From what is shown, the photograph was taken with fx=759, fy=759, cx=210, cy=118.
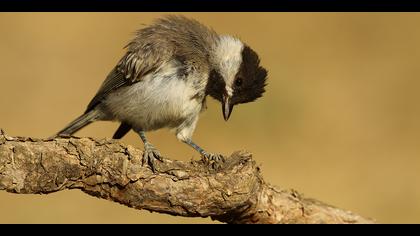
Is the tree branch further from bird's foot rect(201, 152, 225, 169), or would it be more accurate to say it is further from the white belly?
the white belly

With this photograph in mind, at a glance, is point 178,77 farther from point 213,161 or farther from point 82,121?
point 213,161

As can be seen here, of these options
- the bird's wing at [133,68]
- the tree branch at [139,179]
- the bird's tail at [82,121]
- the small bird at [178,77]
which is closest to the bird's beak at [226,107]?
the small bird at [178,77]

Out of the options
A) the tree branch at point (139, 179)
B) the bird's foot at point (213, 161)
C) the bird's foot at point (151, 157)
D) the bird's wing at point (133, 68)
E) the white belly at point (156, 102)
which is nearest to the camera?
the tree branch at point (139, 179)

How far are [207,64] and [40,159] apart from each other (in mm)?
2563

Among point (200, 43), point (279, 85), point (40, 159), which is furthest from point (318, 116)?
point (40, 159)

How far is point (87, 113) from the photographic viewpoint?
7.62m

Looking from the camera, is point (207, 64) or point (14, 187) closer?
point (14, 187)

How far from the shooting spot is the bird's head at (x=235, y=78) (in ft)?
22.6

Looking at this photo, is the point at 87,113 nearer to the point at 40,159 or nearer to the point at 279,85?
the point at 40,159

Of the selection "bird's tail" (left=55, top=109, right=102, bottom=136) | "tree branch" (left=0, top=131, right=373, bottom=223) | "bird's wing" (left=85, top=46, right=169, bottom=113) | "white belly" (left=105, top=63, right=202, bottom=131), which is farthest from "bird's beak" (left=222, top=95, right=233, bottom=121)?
"bird's tail" (left=55, top=109, right=102, bottom=136)

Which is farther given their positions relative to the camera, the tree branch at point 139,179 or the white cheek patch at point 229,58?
the white cheek patch at point 229,58

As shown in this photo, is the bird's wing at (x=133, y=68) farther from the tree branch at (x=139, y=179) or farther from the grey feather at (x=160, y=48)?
the tree branch at (x=139, y=179)

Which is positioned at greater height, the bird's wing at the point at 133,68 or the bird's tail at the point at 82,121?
the bird's wing at the point at 133,68

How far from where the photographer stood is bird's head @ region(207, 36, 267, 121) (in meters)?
6.88
